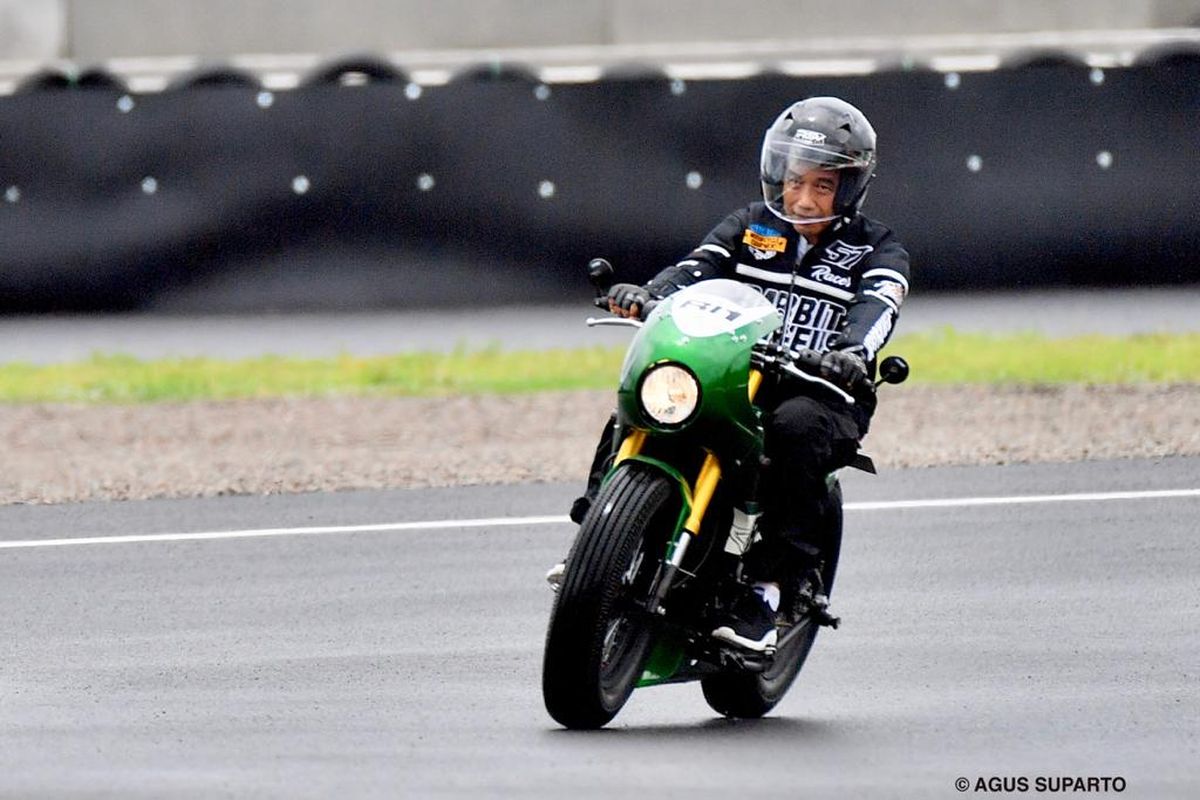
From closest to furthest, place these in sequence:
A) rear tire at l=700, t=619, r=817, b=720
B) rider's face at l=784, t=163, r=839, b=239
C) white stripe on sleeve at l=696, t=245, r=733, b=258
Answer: rear tire at l=700, t=619, r=817, b=720 → rider's face at l=784, t=163, r=839, b=239 → white stripe on sleeve at l=696, t=245, r=733, b=258

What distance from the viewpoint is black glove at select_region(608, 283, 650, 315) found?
6344mm

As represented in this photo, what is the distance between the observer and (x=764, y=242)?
6.50 meters

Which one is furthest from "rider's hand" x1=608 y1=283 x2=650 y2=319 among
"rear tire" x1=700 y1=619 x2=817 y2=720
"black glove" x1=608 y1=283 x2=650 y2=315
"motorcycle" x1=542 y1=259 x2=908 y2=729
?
"rear tire" x1=700 y1=619 x2=817 y2=720

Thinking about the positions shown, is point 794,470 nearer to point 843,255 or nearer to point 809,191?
point 843,255

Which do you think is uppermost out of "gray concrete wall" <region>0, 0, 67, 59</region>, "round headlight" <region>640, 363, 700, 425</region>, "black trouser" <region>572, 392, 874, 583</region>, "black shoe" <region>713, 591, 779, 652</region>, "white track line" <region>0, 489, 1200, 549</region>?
"round headlight" <region>640, 363, 700, 425</region>

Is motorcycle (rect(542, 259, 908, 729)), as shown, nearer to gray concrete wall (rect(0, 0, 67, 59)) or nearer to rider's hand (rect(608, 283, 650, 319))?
rider's hand (rect(608, 283, 650, 319))

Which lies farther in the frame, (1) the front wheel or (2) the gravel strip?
(2) the gravel strip

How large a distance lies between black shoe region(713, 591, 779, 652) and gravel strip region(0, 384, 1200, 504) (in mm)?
4742

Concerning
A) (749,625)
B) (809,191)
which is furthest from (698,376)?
(809,191)

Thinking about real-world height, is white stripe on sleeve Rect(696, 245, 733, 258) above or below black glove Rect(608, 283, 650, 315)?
above

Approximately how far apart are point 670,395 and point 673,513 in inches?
11.6

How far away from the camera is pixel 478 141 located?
47.7ft

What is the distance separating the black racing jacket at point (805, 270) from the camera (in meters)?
6.46

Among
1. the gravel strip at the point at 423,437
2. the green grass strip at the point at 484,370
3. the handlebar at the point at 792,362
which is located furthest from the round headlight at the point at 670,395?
the green grass strip at the point at 484,370
